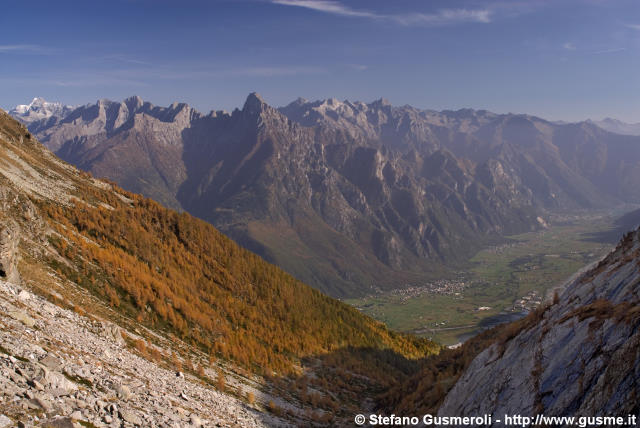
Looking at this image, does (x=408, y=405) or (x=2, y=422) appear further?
(x=408, y=405)

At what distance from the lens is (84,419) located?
20.6 metres

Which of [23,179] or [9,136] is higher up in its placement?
[9,136]

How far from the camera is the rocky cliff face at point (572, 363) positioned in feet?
65.0

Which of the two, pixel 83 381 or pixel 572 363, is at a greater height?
pixel 572 363

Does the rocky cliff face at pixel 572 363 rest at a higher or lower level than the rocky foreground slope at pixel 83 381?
higher

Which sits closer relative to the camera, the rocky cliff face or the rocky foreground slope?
the rocky cliff face

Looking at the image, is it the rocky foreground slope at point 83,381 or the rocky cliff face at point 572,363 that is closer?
the rocky cliff face at point 572,363

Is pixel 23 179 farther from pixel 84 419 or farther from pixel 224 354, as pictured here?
pixel 84 419

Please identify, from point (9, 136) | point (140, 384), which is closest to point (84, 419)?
point (140, 384)

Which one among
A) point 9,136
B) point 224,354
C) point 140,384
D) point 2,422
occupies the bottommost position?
point 224,354

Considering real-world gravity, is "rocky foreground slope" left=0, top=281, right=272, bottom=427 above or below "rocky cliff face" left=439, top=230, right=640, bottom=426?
below

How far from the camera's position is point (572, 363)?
23875 millimetres

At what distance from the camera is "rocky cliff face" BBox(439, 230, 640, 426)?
780 inches

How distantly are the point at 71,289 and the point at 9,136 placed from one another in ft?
179
